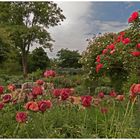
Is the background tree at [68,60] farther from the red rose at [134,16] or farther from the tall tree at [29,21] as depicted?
the red rose at [134,16]

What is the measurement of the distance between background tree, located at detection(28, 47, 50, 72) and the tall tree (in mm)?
502

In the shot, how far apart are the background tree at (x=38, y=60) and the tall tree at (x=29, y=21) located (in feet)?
1.65

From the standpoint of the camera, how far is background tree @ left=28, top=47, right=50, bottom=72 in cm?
2334

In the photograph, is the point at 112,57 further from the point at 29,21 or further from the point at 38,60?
the point at 29,21

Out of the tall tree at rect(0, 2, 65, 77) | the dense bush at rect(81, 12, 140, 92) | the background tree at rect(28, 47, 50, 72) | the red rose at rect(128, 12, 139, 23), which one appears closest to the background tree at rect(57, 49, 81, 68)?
the background tree at rect(28, 47, 50, 72)

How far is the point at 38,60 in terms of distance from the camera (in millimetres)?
23344

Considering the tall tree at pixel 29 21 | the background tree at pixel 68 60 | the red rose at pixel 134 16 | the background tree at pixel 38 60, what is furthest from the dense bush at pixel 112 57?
the tall tree at pixel 29 21

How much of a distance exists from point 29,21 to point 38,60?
4.47 metres

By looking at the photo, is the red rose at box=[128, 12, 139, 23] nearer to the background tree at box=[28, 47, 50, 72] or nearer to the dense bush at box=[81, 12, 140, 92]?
the dense bush at box=[81, 12, 140, 92]

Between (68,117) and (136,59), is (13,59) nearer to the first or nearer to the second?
(136,59)

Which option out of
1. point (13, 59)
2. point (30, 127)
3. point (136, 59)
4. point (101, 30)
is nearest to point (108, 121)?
point (30, 127)

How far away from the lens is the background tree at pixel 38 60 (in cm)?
2334

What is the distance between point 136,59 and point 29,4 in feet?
73.9

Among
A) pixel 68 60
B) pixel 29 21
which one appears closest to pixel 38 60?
pixel 68 60
